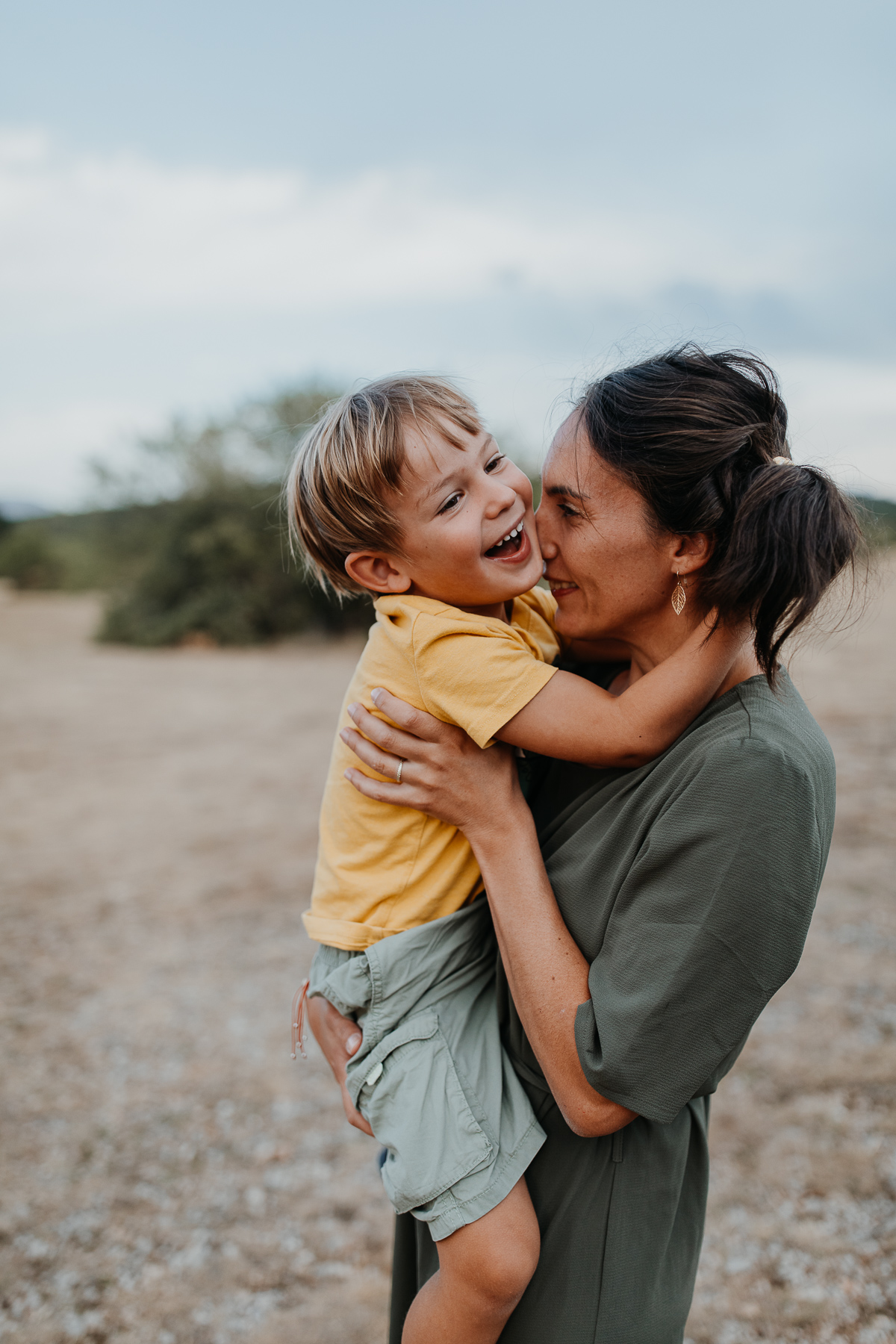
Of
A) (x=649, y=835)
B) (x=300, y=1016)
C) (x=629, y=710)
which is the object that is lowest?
(x=300, y=1016)

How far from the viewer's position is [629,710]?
1646 millimetres

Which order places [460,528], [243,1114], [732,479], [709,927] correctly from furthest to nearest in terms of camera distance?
[243,1114] < [460,528] < [732,479] < [709,927]

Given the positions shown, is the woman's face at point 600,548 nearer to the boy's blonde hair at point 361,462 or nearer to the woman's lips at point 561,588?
the woman's lips at point 561,588

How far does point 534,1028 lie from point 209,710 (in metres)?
13.0

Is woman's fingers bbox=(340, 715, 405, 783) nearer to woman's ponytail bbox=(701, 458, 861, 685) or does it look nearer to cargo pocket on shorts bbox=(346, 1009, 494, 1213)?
cargo pocket on shorts bbox=(346, 1009, 494, 1213)

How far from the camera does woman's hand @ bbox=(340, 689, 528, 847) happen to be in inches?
68.9

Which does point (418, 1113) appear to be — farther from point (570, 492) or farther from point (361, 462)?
point (361, 462)

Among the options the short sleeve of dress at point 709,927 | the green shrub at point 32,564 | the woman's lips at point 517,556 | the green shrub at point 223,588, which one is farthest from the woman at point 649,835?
the green shrub at point 32,564

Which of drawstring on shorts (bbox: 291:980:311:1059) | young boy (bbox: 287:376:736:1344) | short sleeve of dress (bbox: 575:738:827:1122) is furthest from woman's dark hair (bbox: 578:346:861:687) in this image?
drawstring on shorts (bbox: 291:980:311:1059)

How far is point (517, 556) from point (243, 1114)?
374 centimetres

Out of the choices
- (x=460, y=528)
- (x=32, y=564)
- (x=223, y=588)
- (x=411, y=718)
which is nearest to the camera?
(x=411, y=718)

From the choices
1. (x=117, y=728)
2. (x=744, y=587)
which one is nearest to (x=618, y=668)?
(x=744, y=587)

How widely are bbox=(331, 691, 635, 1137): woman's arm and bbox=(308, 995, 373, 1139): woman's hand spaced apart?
0.03m

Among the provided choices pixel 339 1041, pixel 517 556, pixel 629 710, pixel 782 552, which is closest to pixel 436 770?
pixel 629 710
